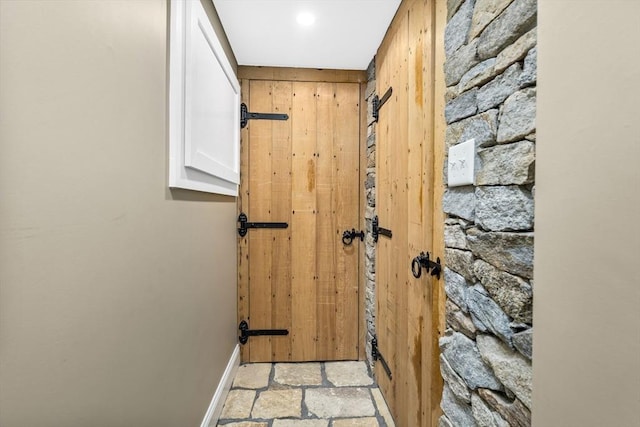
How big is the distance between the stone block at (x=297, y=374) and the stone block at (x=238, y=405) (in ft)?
0.80

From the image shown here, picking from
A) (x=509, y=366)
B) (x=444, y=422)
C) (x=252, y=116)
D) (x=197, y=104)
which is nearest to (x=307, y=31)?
(x=252, y=116)

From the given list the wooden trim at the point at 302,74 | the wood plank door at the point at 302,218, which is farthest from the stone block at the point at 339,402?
the wooden trim at the point at 302,74

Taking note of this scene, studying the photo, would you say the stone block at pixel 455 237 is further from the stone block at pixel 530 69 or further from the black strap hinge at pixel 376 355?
the black strap hinge at pixel 376 355

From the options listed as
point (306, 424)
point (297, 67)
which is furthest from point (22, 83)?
point (297, 67)

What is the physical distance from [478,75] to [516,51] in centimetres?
17

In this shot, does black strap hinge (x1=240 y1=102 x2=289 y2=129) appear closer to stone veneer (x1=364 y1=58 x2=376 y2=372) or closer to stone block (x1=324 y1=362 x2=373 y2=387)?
stone veneer (x1=364 y1=58 x2=376 y2=372)

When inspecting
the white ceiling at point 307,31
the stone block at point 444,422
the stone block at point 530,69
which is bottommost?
the stone block at point 444,422

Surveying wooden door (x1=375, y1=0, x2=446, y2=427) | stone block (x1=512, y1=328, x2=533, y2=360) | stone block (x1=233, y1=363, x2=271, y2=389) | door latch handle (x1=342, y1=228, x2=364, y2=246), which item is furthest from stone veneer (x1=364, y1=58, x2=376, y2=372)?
stone block (x1=512, y1=328, x2=533, y2=360)

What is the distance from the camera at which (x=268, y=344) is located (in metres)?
2.55

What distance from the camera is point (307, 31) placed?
1.98 m

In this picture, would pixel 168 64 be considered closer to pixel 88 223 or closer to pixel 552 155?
pixel 88 223

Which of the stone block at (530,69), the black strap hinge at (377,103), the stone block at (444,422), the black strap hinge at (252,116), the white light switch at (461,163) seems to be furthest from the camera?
the black strap hinge at (252,116)

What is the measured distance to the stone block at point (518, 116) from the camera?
0.75 m

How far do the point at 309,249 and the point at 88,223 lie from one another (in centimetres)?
188
